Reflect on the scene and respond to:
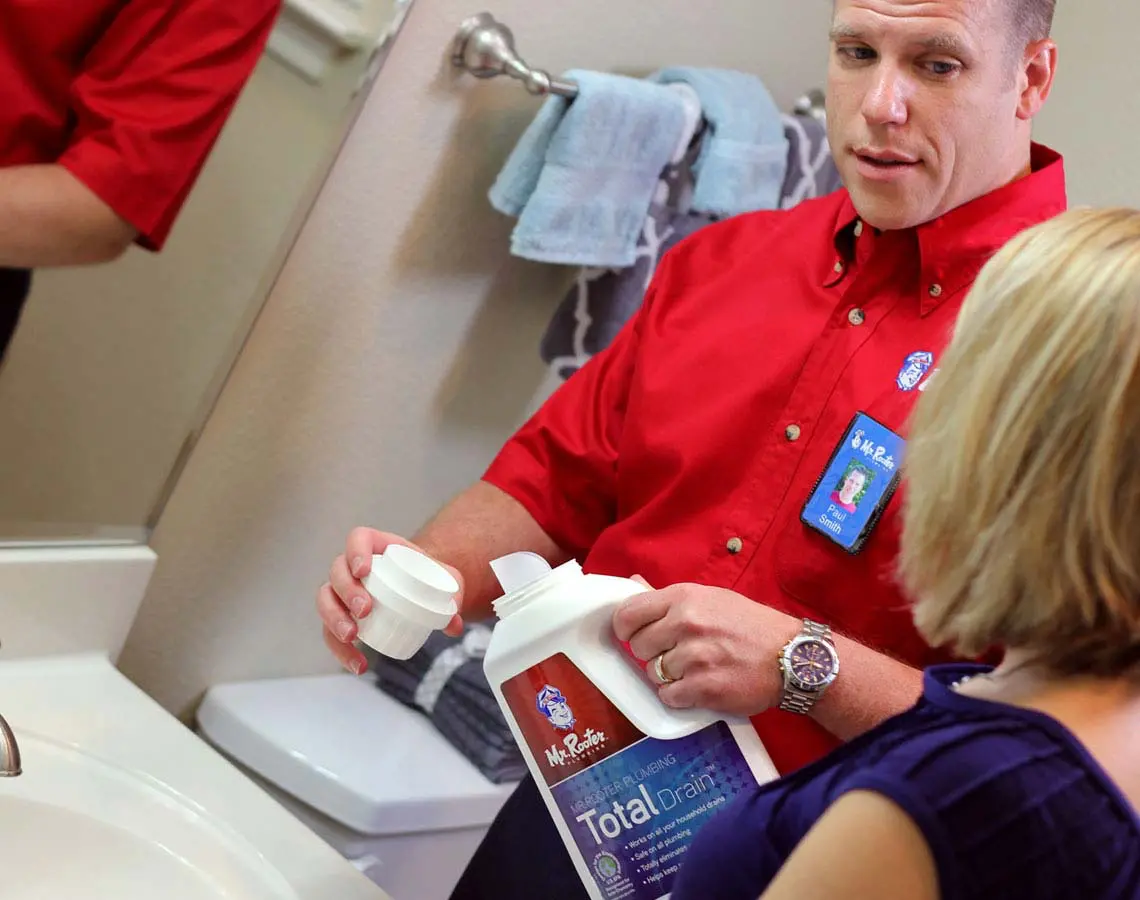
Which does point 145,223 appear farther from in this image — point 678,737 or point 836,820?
point 836,820

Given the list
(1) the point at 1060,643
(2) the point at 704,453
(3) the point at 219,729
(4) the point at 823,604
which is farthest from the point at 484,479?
(1) the point at 1060,643

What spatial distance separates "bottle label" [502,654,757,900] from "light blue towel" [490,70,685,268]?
66 cm

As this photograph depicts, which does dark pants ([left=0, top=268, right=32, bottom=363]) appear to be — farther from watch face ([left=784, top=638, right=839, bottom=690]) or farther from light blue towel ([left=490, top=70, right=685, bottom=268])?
watch face ([left=784, top=638, right=839, bottom=690])

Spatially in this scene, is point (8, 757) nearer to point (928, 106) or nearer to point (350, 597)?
point (350, 597)

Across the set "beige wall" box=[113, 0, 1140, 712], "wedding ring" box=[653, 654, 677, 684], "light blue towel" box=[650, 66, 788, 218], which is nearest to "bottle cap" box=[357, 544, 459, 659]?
"wedding ring" box=[653, 654, 677, 684]

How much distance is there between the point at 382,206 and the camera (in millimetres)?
1281

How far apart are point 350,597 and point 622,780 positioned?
0.23m

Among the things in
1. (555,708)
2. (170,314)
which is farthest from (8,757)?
(170,314)

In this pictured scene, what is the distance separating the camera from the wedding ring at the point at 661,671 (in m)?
0.76

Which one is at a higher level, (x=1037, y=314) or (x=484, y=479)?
(x=1037, y=314)

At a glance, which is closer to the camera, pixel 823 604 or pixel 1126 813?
pixel 1126 813

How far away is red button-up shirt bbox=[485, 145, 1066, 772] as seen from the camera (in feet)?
2.89

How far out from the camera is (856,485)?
34.2 inches

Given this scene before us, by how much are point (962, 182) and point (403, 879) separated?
2.92 ft
